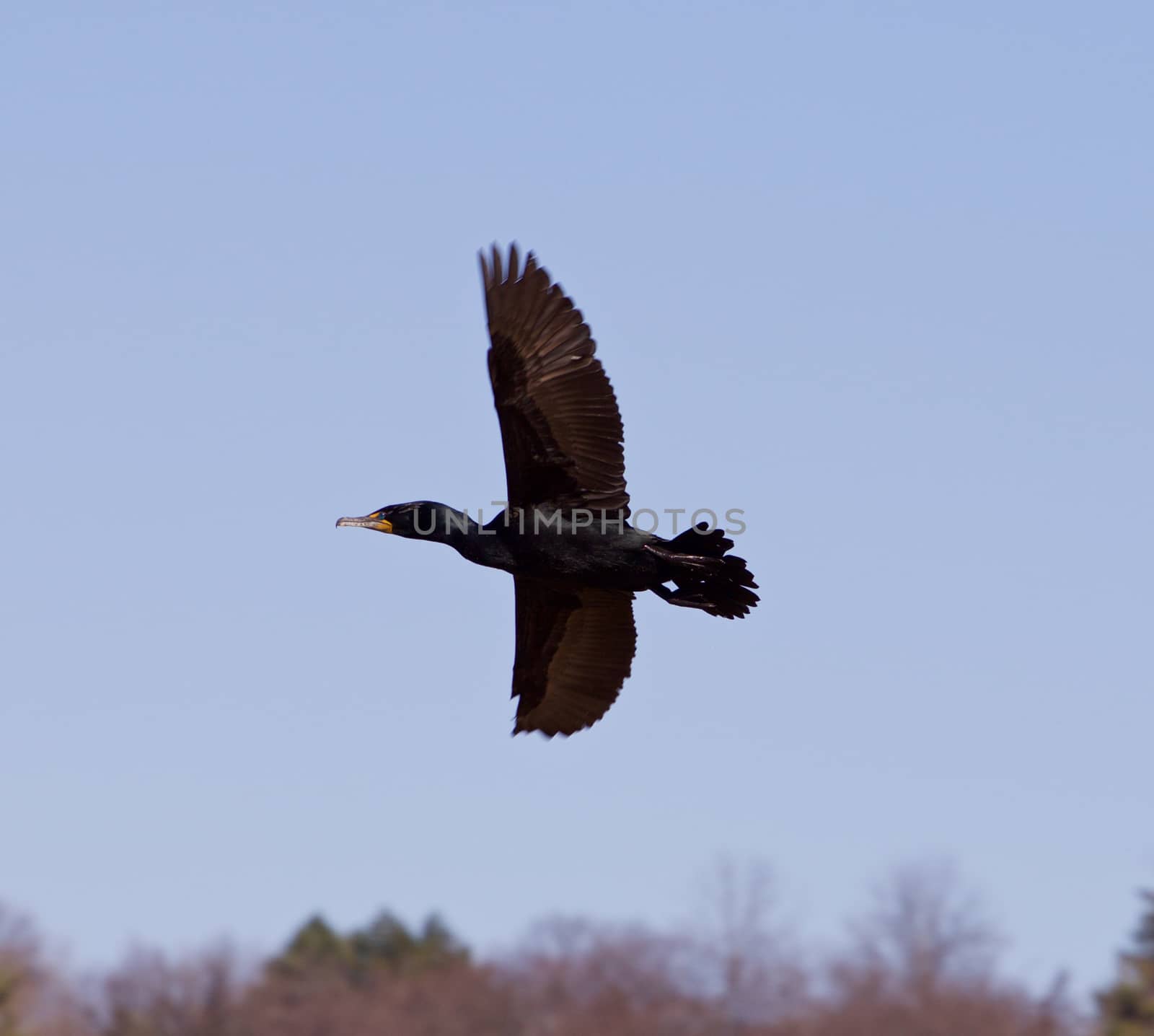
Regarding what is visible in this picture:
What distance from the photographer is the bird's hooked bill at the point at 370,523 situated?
49.4ft

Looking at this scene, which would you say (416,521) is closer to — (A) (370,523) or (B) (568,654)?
(A) (370,523)

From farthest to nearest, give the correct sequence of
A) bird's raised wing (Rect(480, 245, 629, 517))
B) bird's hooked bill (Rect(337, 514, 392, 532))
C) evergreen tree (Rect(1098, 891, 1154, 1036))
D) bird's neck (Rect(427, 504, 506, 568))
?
evergreen tree (Rect(1098, 891, 1154, 1036)) → bird's hooked bill (Rect(337, 514, 392, 532)) → bird's neck (Rect(427, 504, 506, 568)) → bird's raised wing (Rect(480, 245, 629, 517))

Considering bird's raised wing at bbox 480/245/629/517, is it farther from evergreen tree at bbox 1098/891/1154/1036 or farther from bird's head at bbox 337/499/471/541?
evergreen tree at bbox 1098/891/1154/1036

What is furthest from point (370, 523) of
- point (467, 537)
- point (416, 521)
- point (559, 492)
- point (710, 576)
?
point (710, 576)

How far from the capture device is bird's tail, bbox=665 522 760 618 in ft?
45.8

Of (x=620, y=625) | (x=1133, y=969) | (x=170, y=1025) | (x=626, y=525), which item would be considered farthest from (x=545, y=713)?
(x=170, y=1025)

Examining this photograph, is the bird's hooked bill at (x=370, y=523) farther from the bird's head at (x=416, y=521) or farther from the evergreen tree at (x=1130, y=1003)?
the evergreen tree at (x=1130, y=1003)

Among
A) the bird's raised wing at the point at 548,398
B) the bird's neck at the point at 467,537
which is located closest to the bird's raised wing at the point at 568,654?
the bird's neck at the point at 467,537

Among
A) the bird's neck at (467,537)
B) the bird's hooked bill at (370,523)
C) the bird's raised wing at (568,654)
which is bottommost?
the bird's raised wing at (568,654)

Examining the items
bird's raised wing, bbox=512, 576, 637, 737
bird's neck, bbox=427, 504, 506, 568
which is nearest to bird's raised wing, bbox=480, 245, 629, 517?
bird's neck, bbox=427, 504, 506, 568

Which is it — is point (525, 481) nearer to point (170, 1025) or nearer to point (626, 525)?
point (626, 525)

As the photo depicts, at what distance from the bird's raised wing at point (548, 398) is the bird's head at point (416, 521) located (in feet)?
1.78

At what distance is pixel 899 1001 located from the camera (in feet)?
178

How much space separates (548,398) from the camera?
45.3 ft
